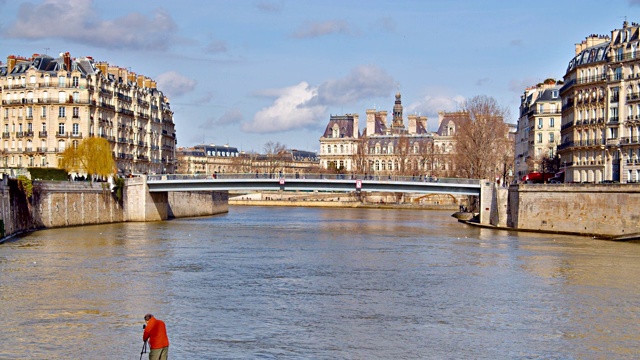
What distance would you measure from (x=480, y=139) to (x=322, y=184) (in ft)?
61.4

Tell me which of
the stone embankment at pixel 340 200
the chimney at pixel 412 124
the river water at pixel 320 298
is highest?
the chimney at pixel 412 124

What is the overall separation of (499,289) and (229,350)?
508 inches

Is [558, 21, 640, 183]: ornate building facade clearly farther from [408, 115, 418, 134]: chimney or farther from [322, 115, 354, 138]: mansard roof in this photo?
[322, 115, 354, 138]: mansard roof

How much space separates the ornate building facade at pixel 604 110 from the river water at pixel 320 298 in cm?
1297

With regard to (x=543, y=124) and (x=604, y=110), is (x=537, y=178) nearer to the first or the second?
(x=604, y=110)

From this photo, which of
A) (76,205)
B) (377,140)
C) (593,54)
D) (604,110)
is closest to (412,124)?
(377,140)

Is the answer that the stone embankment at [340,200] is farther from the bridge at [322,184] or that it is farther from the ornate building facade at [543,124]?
the bridge at [322,184]

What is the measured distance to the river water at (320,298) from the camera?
22.6 meters

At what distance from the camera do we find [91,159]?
66500 millimetres

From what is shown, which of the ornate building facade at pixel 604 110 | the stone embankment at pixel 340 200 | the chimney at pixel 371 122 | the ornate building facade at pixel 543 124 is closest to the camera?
the ornate building facade at pixel 604 110

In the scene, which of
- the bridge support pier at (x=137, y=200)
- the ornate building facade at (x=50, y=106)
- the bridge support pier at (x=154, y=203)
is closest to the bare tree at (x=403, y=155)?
the bridge support pier at (x=154, y=203)

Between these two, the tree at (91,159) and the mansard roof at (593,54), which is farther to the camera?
the tree at (91,159)

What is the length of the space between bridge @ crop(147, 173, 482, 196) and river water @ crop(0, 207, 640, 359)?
14.9 meters

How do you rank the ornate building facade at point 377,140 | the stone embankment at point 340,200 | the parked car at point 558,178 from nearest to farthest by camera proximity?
1. the parked car at point 558,178
2. the stone embankment at point 340,200
3. the ornate building facade at point 377,140
